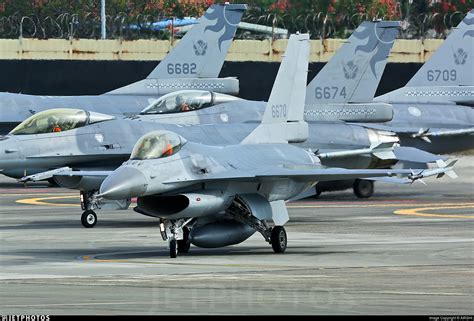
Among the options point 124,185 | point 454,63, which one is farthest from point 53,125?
point 454,63

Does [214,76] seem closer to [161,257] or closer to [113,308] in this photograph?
[161,257]

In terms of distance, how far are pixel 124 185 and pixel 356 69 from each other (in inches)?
714

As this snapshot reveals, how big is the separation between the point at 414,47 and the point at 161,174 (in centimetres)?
3563

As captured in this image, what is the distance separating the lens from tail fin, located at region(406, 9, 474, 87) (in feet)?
148

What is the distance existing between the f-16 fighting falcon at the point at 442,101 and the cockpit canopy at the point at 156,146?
1792 cm

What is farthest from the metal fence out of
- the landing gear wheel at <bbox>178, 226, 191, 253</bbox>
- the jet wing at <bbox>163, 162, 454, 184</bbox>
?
the landing gear wheel at <bbox>178, 226, 191, 253</bbox>

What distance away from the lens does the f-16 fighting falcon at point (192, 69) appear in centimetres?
4456

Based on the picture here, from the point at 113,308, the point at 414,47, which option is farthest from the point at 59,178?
the point at 414,47

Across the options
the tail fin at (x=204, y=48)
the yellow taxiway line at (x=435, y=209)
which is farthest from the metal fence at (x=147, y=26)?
the yellow taxiway line at (x=435, y=209)

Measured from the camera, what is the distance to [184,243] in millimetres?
24453

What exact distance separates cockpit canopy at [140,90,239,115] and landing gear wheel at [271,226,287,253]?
1329 centimetres

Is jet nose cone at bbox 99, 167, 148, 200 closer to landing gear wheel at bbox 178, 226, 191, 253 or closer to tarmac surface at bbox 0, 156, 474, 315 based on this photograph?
tarmac surface at bbox 0, 156, 474, 315

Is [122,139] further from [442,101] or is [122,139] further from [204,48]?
[442,101]

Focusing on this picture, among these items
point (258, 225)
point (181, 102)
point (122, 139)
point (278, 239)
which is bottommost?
point (181, 102)
